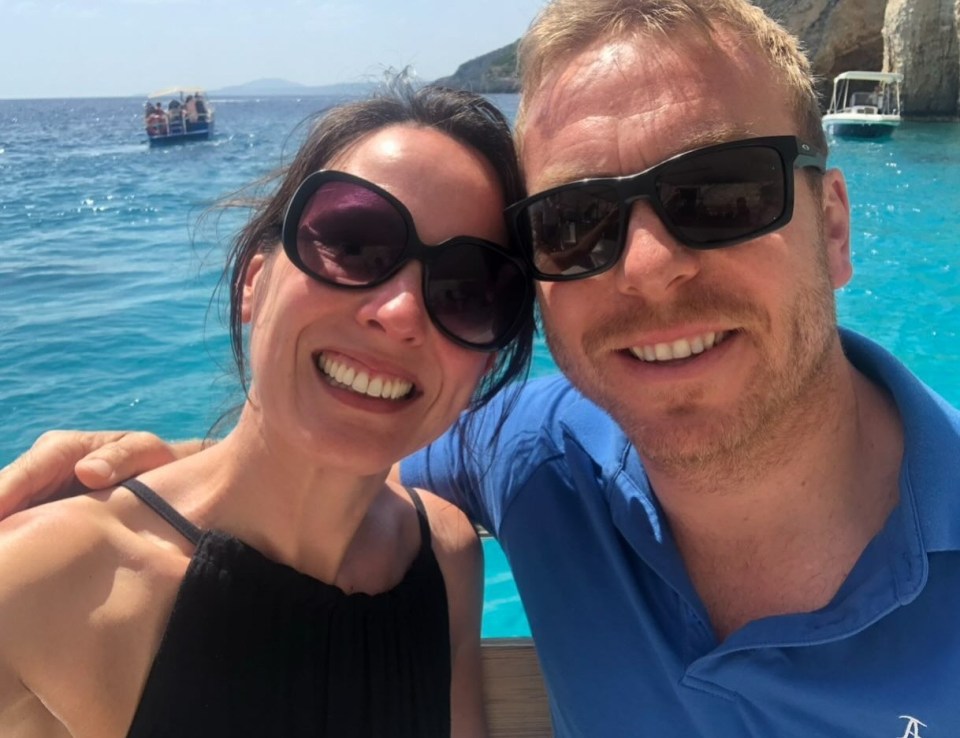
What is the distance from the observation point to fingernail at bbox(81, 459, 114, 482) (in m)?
1.53

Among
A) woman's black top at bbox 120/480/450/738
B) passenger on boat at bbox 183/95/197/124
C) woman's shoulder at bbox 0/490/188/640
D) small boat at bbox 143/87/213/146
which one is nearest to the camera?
woman's shoulder at bbox 0/490/188/640

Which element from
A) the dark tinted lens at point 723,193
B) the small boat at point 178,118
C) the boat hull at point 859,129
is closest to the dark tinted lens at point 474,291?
the dark tinted lens at point 723,193

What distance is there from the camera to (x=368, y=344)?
1522 millimetres

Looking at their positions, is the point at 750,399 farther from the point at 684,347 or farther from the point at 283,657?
the point at 283,657

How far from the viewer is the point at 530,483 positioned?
190 cm

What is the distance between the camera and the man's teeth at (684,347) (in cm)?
163

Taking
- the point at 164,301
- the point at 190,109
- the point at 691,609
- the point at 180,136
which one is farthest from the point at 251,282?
the point at 190,109

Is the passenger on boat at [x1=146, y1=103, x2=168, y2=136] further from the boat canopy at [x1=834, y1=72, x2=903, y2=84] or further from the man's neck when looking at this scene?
the man's neck

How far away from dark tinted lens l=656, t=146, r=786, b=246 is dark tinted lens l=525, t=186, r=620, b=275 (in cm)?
12

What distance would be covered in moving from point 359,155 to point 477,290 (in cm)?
36

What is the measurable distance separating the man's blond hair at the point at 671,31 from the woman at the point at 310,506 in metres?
0.25

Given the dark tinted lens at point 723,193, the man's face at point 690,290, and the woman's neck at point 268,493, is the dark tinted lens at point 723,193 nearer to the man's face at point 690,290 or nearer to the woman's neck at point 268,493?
the man's face at point 690,290

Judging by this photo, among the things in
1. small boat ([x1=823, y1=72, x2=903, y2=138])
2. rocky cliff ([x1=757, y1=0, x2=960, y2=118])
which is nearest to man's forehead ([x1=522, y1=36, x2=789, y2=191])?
small boat ([x1=823, y1=72, x2=903, y2=138])

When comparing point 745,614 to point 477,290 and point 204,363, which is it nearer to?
point 477,290
